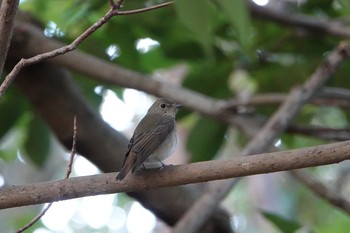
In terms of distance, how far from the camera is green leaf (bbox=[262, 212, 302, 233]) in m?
3.39

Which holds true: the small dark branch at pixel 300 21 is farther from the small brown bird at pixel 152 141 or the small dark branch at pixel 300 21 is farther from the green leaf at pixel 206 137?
the small brown bird at pixel 152 141

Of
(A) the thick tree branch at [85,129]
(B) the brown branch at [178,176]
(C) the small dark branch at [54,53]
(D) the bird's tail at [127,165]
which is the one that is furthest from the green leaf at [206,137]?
(C) the small dark branch at [54,53]

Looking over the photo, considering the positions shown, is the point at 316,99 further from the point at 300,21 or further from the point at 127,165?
the point at 127,165

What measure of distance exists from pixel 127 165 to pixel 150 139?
0.45 m

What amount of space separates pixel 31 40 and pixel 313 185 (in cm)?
139

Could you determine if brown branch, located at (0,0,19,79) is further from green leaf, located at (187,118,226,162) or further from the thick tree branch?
green leaf, located at (187,118,226,162)

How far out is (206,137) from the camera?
400 cm

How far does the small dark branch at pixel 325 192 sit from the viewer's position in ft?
11.3

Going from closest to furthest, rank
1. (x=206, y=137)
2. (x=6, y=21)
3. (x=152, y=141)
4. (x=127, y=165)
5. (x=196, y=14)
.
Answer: (x=196, y=14), (x=6, y=21), (x=127, y=165), (x=152, y=141), (x=206, y=137)

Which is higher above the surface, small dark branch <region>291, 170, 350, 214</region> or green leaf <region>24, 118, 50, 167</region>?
small dark branch <region>291, 170, 350, 214</region>

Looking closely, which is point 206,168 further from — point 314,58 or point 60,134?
point 314,58

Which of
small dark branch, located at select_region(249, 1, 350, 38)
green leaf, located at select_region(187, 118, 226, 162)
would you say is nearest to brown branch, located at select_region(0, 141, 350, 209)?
green leaf, located at select_region(187, 118, 226, 162)

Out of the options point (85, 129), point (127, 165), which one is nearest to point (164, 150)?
point (127, 165)

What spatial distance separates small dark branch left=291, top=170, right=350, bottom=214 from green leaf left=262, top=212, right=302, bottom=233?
→ 19 cm
